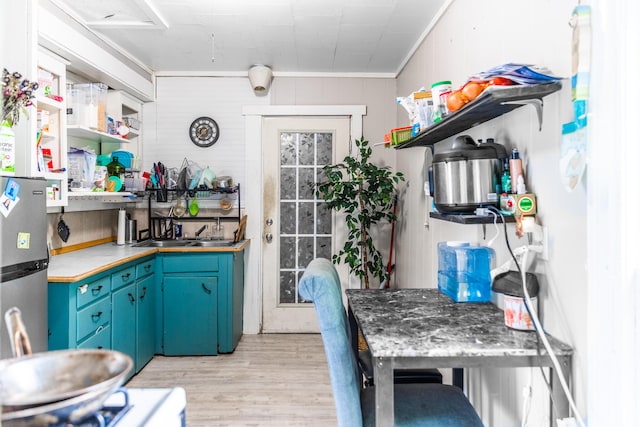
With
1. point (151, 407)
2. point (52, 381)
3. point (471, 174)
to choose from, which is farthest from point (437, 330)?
point (52, 381)

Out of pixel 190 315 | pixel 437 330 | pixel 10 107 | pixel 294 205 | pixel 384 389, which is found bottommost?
pixel 190 315

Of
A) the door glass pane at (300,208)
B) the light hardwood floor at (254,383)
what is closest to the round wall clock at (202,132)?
the door glass pane at (300,208)

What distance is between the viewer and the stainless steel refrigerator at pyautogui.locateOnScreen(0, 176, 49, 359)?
5.19ft

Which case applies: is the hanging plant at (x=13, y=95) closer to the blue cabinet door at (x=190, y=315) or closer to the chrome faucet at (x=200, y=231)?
the blue cabinet door at (x=190, y=315)

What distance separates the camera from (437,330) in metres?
1.38

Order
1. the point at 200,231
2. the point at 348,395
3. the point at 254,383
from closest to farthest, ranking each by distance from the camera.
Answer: the point at 348,395, the point at 254,383, the point at 200,231

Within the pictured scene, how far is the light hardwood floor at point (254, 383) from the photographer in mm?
2361

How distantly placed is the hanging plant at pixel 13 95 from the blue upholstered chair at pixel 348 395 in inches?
57.9

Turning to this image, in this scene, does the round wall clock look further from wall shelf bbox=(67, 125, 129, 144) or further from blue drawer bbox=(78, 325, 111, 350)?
blue drawer bbox=(78, 325, 111, 350)

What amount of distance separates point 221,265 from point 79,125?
54.0 inches

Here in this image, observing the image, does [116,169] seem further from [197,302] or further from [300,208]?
[300,208]

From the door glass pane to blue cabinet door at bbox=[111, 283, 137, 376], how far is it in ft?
4.67

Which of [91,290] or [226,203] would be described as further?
[226,203]

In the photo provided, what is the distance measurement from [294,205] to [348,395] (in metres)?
2.67
